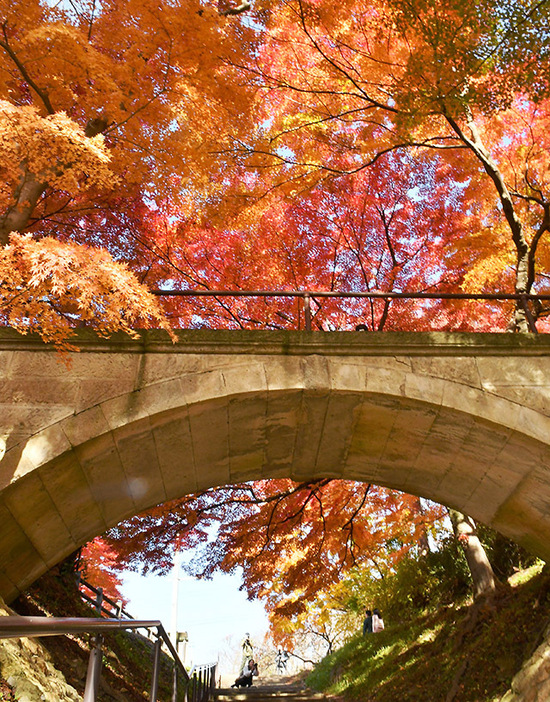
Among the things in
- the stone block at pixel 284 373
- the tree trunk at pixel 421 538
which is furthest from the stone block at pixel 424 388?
the tree trunk at pixel 421 538

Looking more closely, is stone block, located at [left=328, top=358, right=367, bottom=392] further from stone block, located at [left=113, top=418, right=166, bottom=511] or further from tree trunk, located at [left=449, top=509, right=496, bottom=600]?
tree trunk, located at [left=449, top=509, right=496, bottom=600]

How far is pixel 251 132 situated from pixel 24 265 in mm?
4655

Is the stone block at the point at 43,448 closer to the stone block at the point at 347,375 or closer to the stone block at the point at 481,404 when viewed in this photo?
the stone block at the point at 347,375

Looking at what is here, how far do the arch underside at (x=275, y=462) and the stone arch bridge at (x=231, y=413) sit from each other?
0.02m

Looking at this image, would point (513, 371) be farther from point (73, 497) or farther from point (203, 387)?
point (73, 497)

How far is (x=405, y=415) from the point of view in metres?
5.51

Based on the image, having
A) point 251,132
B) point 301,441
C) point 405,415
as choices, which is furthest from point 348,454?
point 251,132

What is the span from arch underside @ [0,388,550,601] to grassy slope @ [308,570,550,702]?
1.77 metres

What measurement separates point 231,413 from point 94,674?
319 centimetres

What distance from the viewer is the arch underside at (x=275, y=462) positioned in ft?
16.9

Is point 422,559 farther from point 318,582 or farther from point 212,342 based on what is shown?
point 212,342

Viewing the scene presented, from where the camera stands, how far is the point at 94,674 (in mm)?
2406

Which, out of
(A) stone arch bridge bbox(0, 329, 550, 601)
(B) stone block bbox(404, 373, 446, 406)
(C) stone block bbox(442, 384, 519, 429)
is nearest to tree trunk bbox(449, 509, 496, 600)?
(A) stone arch bridge bbox(0, 329, 550, 601)

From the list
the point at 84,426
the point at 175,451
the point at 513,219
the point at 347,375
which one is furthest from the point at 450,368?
the point at 84,426
